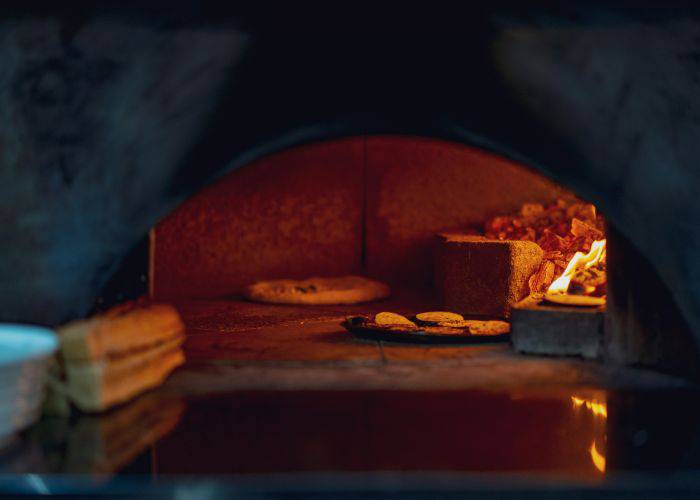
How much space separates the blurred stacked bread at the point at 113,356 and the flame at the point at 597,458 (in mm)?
1879

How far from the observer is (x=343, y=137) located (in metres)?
3.89

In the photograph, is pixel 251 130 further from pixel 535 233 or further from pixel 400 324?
pixel 535 233

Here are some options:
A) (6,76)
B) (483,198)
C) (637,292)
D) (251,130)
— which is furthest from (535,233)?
(6,76)

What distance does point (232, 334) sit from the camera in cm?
477

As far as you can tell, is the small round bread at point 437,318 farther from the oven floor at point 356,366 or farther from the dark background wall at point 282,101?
the dark background wall at point 282,101

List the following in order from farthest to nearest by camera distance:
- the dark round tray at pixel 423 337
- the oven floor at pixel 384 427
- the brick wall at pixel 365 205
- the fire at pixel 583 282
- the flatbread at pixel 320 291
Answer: the brick wall at pixel 365 205 < the flatbread at pixel 320 291 < the dark round tray at pixel 423 337 < the fire at pixel 583 282 < the oven floor at pixel 384 427

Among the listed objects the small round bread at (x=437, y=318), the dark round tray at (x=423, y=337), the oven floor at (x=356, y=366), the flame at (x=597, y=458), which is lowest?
the flame at (x=597, y=458)

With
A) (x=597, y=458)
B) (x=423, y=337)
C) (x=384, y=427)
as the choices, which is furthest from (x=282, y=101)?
(x=597, y=458)

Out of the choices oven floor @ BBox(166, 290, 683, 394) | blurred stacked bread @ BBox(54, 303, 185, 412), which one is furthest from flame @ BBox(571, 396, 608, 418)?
blurred stacked bread @ BBox(54, 303, 185, 412)

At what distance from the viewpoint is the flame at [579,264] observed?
4.59 metres

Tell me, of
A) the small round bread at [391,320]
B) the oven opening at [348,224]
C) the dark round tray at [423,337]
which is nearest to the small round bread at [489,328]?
the dark round tray at [423,337]

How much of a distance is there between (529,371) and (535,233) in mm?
2674

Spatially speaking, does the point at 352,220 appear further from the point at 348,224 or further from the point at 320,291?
the point at 320,291

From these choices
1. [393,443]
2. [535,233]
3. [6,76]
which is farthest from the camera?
[535,233]
